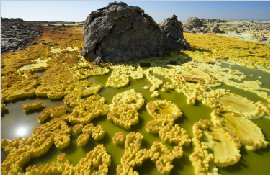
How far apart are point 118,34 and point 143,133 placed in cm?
1827

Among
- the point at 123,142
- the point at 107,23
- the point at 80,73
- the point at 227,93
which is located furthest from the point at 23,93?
the point at 227,93

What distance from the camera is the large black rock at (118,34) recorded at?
23391mm

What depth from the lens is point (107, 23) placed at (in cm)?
2355

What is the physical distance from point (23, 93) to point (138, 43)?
56.3 ft

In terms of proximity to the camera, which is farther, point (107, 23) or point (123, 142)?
point (107, 23)

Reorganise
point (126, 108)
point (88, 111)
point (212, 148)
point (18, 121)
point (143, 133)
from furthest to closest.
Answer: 1. point (126, 108)
2. point (88, 111)
3. point (18, 121)
4. point (143, 133)
5. point (212, 148)

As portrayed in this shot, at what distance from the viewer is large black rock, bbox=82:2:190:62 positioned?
23.4m

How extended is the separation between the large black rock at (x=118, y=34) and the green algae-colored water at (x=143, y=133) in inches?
412

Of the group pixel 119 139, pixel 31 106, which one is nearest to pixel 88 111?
pixel 119 139

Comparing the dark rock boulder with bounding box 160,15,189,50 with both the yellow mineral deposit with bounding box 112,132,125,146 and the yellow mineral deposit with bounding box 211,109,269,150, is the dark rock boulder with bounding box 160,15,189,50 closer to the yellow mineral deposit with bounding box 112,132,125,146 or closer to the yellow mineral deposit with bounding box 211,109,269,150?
the yellow mineral deposit with bounding box 211,109,269,150

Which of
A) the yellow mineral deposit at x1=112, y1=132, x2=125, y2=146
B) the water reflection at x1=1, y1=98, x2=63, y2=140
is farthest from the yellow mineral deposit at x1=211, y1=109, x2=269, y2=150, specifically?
the water reflection at x1=1, y1=98, x2=63, y2=140

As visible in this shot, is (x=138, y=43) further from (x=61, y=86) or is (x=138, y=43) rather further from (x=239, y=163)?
(x=239, y=163)

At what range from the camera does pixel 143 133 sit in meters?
9.77

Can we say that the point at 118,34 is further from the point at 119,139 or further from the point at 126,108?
the point at 119,139
